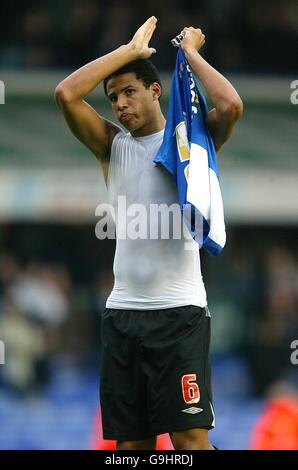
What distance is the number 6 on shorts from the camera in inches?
198

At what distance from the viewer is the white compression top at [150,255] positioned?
5.18m

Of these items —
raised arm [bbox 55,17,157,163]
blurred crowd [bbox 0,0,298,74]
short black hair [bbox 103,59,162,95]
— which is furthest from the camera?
blurred crowd [bbox 0,0,298,74]

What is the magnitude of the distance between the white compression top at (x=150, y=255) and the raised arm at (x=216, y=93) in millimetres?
303

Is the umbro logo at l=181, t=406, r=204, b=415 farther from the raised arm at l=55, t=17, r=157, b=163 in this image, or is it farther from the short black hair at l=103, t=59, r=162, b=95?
the short black hair at l=103, t=59, r=162, b=95

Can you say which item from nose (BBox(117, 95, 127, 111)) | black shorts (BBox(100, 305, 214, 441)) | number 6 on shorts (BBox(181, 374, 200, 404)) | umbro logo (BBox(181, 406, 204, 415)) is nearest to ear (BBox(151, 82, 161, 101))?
nose (BBox(117, 95, 127, 111))

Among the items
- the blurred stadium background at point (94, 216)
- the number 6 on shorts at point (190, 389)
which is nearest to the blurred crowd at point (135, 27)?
the blurred stadium background at point (94, 216)

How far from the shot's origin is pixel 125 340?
5160mm

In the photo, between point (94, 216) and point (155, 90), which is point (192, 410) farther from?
point (94, 216)

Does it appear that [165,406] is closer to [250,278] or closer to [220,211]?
[220,211]

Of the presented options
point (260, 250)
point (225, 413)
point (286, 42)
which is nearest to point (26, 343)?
point (225, 413)

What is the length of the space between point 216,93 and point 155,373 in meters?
1.26

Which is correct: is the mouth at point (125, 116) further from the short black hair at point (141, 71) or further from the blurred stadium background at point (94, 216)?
the blurred stadium background at point (94, 216)

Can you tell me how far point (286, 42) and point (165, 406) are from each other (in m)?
9.74

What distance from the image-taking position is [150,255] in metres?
5.19
